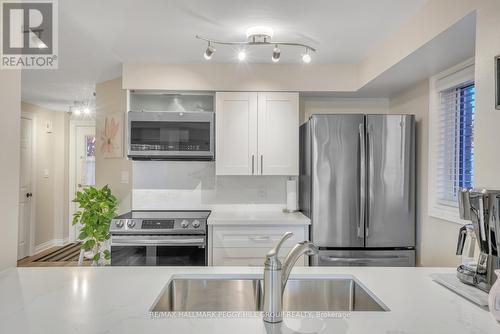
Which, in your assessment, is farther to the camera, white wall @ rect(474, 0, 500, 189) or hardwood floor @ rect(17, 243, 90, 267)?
hardwood floor @ rect(17, 243, 90, 267)

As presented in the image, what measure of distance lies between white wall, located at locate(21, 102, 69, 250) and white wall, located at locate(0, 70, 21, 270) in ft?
13.9

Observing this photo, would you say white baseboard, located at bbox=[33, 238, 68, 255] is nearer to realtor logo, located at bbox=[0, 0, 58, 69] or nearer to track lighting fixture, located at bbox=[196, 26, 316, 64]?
realtor logo, located at bbox=[0, 0, 58, 69]

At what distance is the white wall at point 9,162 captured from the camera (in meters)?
1.41

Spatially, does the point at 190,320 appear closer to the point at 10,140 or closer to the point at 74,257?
the point at 10,140

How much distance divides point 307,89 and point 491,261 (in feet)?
7.32

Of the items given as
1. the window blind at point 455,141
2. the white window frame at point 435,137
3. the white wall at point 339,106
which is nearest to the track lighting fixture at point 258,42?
the white wall at point 339,106

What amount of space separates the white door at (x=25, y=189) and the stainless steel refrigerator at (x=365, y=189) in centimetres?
436

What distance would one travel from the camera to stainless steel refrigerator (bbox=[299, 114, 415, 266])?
2.73 meters

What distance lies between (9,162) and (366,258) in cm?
250

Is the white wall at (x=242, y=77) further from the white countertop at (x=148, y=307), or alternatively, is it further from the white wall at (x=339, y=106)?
the white countertop at (x=148, y=307)

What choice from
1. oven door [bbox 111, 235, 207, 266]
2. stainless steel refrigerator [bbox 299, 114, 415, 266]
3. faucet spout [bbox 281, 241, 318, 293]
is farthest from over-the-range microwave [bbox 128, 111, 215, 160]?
faucet spout [bbox 281, 241, 318, 293]

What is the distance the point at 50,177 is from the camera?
549cm

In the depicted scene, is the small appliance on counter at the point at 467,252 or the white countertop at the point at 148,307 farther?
the small appliance on counter at the point at 467,252

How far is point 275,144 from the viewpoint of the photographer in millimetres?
3135
